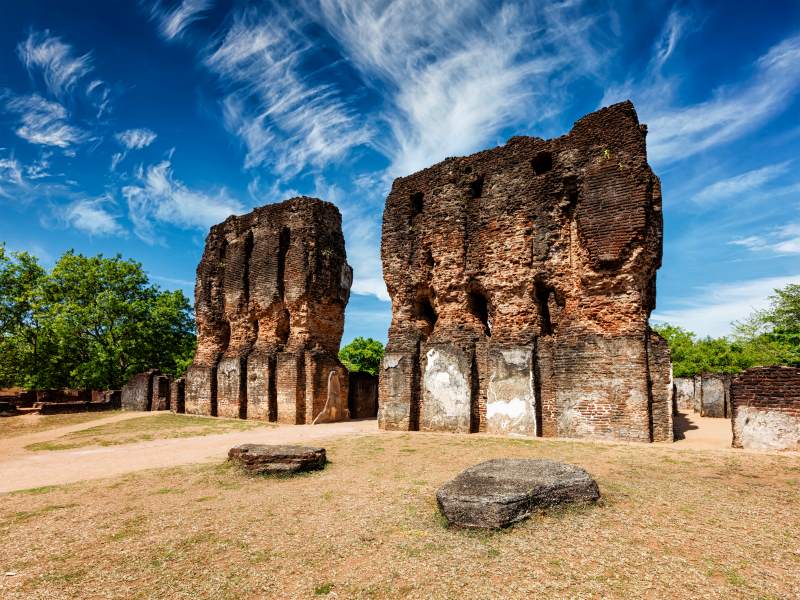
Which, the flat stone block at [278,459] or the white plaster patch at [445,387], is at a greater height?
the white plaster patch at [445,387]

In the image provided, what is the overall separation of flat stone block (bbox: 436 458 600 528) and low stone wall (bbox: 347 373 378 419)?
513 inches

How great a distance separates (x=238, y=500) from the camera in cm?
564

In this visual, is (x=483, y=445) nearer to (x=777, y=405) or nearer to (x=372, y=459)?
(x=372, y=459)

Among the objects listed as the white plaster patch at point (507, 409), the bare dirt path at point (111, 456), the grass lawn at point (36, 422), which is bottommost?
the grass lawn at point (36, 422)

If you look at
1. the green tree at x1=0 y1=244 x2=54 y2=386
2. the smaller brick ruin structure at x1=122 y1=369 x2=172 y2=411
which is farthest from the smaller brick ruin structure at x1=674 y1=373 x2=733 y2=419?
the green tree at x1=0 y1=244 x2=54 y2=386

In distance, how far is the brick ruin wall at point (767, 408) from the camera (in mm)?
8188

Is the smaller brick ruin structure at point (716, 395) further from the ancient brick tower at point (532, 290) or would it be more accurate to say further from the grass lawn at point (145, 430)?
the grass lawn at point (145, 430)

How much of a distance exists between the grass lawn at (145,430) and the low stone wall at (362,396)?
11.8ft

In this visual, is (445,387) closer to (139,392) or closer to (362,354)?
(139,392)

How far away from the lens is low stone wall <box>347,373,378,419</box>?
1823 centimetres

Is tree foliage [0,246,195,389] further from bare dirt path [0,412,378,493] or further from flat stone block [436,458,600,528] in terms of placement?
flat stone block [436,458,600,528]

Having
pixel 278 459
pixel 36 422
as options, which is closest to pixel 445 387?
pixel 278 459

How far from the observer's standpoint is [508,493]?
4.55 meters

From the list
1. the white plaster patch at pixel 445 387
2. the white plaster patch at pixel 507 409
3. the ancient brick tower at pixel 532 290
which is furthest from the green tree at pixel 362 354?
the white plaster patch at pixel 507 409
